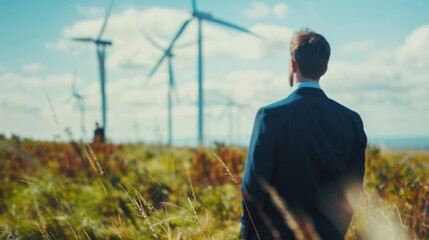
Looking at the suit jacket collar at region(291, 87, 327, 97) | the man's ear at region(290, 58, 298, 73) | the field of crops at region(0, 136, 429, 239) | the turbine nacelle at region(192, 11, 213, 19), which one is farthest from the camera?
the turbine nacelle at region(192, 11, 213, 19)

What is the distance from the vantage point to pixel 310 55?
2.94 m

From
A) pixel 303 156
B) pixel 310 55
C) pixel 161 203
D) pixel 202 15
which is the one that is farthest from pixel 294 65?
pixel 202 15

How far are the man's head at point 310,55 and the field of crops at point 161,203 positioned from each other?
81 cm

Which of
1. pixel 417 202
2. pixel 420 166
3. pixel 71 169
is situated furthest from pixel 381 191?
pixel 71 169

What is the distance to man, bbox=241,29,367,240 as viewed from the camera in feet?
9.12

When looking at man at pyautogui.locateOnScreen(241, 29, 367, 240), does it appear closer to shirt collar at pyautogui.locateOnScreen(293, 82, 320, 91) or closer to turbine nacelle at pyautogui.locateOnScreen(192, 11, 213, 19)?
shirt collar at pyautogui.locateOnScreen(293, 82, 320, 91)

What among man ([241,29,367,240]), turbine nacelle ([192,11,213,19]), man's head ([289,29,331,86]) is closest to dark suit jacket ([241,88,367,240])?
man ([241,29,367,240])

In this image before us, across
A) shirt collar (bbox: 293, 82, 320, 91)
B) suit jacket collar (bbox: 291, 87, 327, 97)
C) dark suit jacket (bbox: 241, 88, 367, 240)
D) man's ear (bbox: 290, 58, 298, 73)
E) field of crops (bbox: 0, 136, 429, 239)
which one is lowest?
field of crops (bbox: 0, 136, 429, 239)

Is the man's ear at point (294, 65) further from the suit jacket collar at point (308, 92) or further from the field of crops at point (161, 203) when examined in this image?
the field of crops at point (161, 203)

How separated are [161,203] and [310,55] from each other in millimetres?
4633

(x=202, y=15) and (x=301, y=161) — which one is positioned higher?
(x=202, y=15)

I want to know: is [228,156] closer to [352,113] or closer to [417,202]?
[417,202]

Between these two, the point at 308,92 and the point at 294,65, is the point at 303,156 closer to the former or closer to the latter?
the point at 308,92

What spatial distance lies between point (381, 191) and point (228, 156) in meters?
3.47
